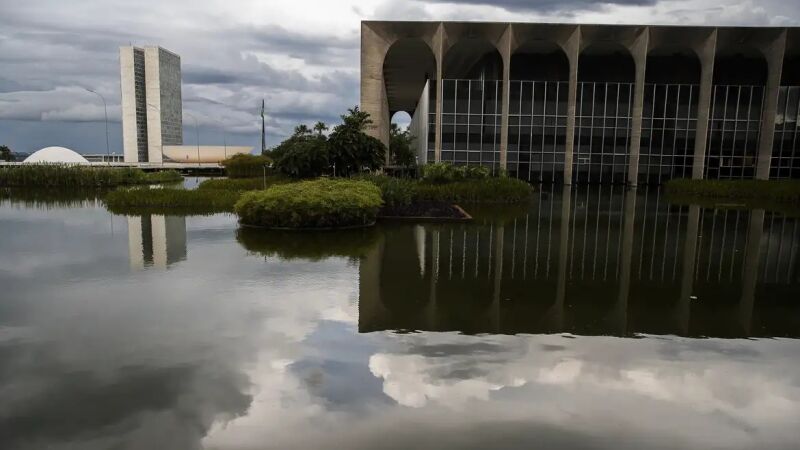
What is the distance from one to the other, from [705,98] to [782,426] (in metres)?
40.4

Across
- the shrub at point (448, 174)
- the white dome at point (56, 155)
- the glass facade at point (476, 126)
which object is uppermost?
the glass facade at point (476, 126)

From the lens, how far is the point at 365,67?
126 feet

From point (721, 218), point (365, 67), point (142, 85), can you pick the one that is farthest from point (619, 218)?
point (142, 85)

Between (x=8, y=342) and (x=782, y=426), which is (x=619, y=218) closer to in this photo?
(x=782, y=426)

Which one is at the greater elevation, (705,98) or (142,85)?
(142,85)

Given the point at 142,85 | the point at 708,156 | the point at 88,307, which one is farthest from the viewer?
the point at 142,85

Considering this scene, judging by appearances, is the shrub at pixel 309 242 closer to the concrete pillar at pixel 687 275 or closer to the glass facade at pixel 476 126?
the concrete pillar at pixel 687 275

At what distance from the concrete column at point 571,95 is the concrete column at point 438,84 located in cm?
891

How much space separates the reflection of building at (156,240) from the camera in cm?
1146

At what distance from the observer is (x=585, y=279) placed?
10.2 metres

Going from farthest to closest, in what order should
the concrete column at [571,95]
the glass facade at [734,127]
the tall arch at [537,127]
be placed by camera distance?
the glass facade at [734,127] → the tall arch at [537,127] → the concrete column at [571,95]

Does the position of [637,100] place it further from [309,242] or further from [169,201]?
[309,242]

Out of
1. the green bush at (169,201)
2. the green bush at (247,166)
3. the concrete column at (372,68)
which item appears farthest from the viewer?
the green bush at (247,166)

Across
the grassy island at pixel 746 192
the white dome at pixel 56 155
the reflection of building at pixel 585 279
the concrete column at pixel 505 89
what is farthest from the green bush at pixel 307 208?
the white dome at pixel 56 155
